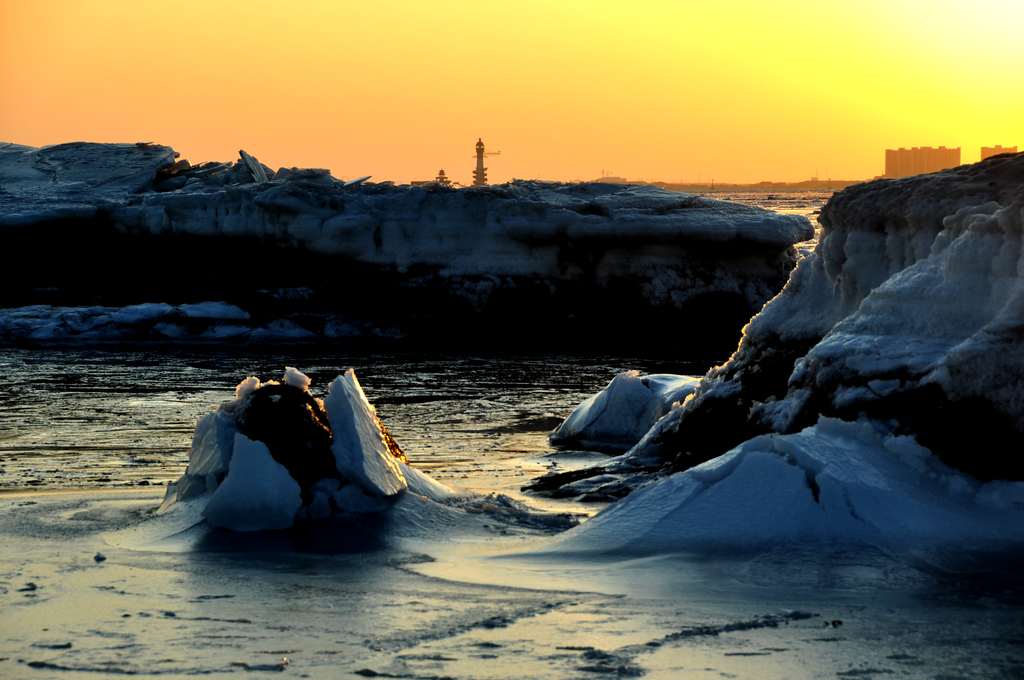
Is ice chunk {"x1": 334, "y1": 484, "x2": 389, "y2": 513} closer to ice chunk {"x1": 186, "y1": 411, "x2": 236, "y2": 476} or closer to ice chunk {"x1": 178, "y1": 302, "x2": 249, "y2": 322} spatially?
ice chunk {"x1": 186, "y1": 411, "x2": 236, "y2": 476}

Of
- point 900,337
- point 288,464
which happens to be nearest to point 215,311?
point 288,464

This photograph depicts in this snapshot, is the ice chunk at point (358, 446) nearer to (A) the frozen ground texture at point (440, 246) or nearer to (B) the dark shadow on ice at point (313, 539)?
(B) the dark shadow on ice at point (313, 539)

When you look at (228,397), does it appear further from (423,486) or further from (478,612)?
(478,612)

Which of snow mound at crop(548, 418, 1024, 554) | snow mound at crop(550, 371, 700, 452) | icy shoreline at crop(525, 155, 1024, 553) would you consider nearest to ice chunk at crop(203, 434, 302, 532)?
snow mound at crop(548, 418, 1024, 554)

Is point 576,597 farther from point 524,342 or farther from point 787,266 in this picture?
point 787,266

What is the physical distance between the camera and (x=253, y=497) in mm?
10172

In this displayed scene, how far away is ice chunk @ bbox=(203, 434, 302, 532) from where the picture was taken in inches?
399

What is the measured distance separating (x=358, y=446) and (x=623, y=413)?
5.71m

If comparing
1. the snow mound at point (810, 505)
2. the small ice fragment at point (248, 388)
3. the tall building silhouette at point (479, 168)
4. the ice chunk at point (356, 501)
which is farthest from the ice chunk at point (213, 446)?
the tall building silhouette at point (479, 168)

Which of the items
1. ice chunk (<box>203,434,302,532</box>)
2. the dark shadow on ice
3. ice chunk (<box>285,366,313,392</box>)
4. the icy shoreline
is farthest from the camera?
ice chunk (<box>285,366,313,392</box>)

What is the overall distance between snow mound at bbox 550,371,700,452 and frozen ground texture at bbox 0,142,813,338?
14.9 m

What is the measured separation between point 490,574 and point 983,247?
4477 mm

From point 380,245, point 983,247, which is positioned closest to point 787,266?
point 380,245

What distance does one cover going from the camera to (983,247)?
417 inches
